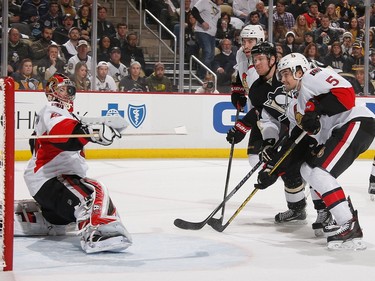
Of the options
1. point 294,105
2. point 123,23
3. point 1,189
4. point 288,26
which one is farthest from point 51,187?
point 288,26

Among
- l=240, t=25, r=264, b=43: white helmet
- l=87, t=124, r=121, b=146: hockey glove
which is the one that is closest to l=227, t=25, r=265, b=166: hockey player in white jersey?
l=240, t=25, r=264, b=43: white helmet

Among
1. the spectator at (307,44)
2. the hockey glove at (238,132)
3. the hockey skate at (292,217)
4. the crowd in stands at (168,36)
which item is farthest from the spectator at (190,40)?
the hockey skate at (292,217)

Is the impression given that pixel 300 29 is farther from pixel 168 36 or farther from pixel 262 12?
pixel 168 36

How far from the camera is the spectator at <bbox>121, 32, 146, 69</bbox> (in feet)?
30.5

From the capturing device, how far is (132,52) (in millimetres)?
Answer: 9383

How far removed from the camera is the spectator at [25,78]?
28.3 ft

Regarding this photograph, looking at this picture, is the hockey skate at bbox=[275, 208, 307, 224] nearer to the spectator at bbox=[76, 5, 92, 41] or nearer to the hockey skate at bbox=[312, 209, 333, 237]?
the hockey skate at bbox=[312, 209, 333, 237]

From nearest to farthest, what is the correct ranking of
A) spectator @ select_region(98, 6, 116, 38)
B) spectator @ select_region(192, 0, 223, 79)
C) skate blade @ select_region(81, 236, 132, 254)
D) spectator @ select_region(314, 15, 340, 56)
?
skate blade @ select_region(81, 236, 132, 254), spectator @ select_region(98, 6, 116, 38), spectator @ select_region(192, 0, 223, 79), spectator @ select_region(314, 15, 340, 56)

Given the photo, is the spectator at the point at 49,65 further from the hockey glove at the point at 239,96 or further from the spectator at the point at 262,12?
the hockey glove at the point at 239,96

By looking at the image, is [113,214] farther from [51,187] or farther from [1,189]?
[1,189]

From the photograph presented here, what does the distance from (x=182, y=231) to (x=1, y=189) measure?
4.91 ft

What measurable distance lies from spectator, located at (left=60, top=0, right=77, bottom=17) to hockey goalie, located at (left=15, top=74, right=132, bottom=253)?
4.53 m

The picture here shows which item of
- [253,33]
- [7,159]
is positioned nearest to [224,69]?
[253,33]

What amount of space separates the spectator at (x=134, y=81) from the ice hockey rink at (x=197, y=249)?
97.7 inches
